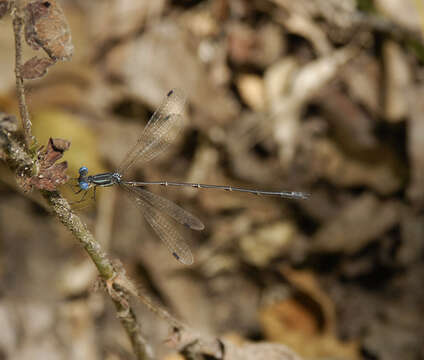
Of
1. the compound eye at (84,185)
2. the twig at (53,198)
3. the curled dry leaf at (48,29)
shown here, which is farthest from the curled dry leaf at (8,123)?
the compound eye at (84,185)

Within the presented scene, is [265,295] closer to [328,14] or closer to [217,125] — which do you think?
[217,125]

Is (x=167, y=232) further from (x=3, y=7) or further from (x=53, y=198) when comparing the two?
(x=3, y=7)

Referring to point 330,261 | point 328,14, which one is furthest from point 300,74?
point 330,261

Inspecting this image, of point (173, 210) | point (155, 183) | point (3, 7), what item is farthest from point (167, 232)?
point (3, 7)

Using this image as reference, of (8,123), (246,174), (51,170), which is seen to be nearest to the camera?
(8,123)

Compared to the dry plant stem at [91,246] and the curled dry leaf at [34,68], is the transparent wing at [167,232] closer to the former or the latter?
the dry plant stem at [91,246]
